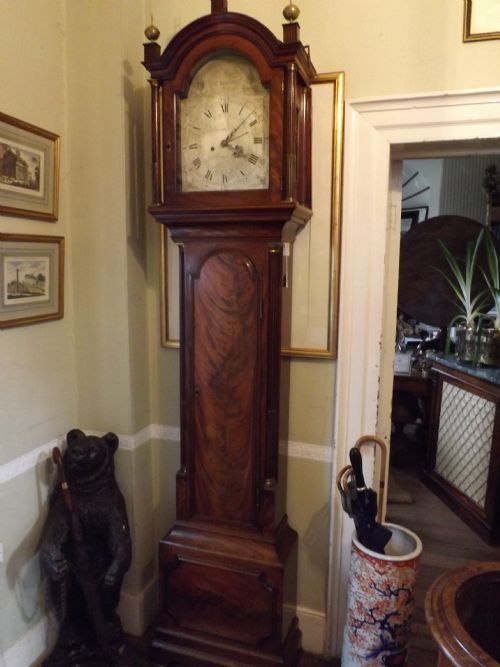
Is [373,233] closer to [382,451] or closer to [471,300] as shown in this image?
[382,451]

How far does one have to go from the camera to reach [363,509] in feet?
4.73

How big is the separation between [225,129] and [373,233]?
1.79 feet

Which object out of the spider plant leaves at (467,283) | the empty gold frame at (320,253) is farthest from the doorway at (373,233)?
the spider plant leaves at (467,283)

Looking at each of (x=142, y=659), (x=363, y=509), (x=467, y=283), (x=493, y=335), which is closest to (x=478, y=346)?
(x=493, y=335)

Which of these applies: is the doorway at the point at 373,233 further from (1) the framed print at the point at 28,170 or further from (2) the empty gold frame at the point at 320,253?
(1) the framed print at the point at 28,170

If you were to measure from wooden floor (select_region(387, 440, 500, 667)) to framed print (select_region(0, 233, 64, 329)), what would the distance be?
1770mm

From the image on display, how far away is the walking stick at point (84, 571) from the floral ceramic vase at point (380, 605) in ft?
2.57

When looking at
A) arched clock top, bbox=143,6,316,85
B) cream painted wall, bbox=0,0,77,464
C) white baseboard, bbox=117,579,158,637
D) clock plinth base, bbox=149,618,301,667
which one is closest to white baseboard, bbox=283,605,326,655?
clock plinth base, bbox=149,618,301,667

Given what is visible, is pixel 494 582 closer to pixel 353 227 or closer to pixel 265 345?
pixel 265 345

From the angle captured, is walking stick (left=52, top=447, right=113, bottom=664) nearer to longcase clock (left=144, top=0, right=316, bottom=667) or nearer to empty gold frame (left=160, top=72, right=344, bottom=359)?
longcase clock (left=144, top=0, right=316, bottom=667)

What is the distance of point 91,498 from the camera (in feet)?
5.45

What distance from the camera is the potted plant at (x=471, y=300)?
2.70 metres

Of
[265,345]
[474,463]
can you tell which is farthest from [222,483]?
[474,463]

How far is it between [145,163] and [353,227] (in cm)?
76
